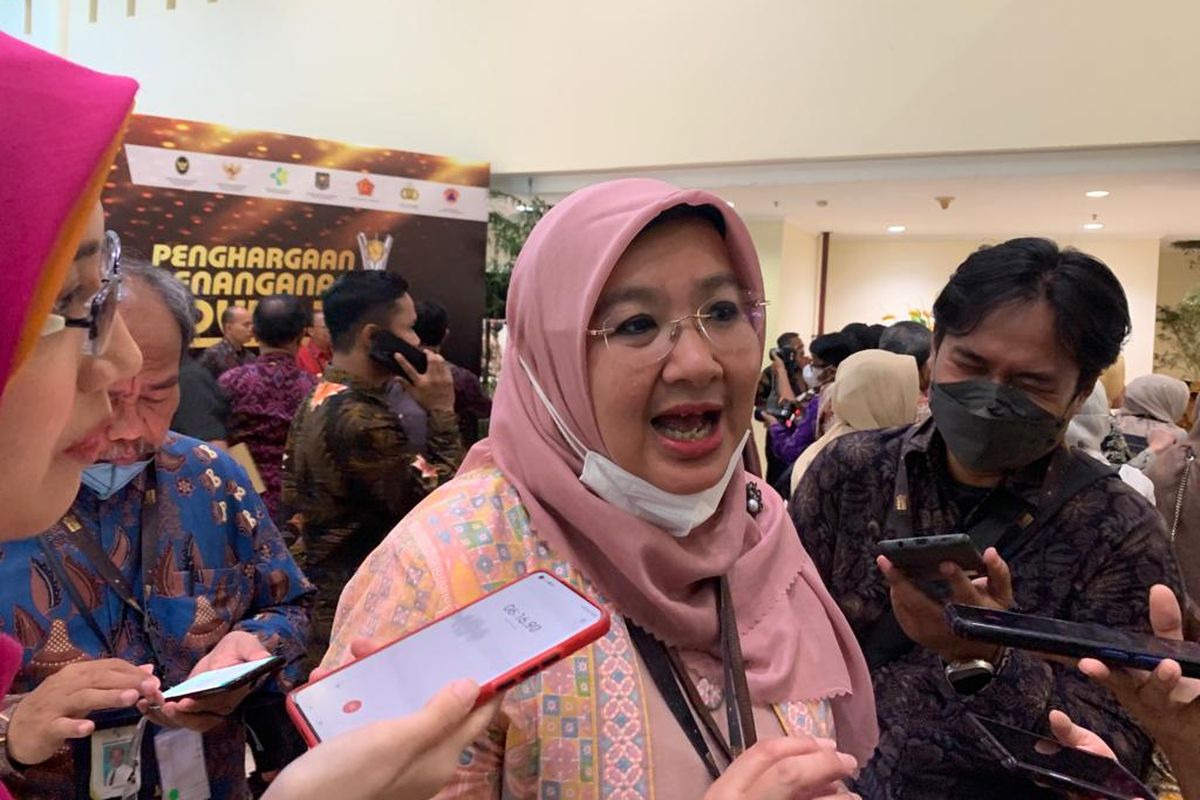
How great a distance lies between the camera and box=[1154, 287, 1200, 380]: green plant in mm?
9547

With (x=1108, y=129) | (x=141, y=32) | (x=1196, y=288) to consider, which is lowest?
(x=1196, y=288)

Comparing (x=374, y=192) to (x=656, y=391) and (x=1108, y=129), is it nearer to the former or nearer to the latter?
(x=1108, y=129)

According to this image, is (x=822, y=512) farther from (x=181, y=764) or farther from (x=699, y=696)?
(x=181, y=764)

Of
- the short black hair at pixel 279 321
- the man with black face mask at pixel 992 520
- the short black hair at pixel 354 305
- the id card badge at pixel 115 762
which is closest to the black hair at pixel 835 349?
the short black hair at pixel 354 305

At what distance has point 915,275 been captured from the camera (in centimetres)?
1035

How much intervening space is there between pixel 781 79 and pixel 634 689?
5895 mm

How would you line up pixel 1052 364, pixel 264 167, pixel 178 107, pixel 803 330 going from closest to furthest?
pixel 1052 364 < pixel 264 167 < pixel 178 107 < pixel 803 330

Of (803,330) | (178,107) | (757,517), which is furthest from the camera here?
(803,330)

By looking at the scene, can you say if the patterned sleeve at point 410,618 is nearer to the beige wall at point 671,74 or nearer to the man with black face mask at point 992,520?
the man with black face mask at point 992,520

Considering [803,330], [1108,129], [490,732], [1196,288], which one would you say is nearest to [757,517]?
[490,732]

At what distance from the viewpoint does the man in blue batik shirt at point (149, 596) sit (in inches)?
55.8

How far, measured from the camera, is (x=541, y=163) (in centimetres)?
730

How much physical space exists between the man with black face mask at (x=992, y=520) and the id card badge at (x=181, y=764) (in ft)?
3.99

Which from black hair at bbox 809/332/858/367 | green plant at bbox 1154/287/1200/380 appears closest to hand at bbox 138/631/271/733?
black hair at bbox 809/332/858/367
